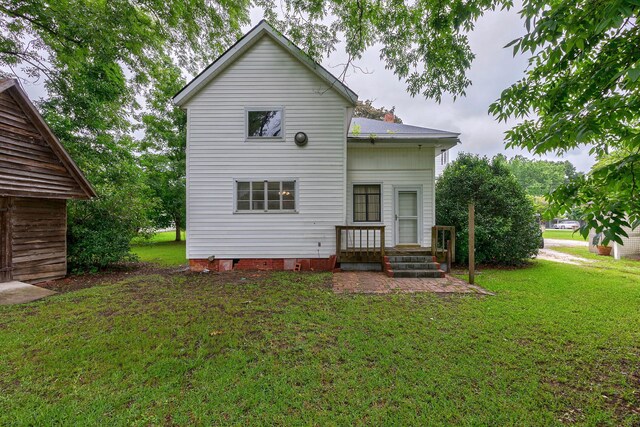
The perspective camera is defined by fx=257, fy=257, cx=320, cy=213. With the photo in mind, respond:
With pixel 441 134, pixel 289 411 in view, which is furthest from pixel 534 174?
pixel 289 411

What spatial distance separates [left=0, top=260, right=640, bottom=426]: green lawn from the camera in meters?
2.31

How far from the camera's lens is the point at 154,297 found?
5609mm

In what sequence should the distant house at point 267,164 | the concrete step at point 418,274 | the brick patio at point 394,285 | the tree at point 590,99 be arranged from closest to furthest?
the tree at point 590,99
the brick patio at point 394,285
the concrete step at point 418,274
the distant house at point 267,164

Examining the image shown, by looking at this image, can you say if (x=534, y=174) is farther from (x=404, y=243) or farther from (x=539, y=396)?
(x=539, y=396)

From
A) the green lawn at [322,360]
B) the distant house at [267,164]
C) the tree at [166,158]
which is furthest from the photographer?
the tree at [166,158]

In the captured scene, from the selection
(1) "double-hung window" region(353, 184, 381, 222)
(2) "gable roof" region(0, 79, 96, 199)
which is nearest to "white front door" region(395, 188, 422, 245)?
(1) "double-hung window" region(353, 184, 381, 222)

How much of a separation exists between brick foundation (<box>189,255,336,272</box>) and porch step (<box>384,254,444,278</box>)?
6.03 feet

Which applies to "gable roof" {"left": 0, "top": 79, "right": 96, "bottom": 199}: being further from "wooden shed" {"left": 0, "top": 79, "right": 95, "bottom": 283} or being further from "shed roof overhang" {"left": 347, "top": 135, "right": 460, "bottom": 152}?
"shed roof overhang" {"left": 347, "top": 135, "right": 460, "bottom": 152}

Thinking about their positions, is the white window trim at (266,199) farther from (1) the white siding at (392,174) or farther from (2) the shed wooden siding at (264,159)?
(1) the white siding at (392,174)

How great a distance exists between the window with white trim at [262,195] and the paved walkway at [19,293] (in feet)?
16.1

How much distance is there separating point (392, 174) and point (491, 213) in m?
4.04

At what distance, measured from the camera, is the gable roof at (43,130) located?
6.73 meters

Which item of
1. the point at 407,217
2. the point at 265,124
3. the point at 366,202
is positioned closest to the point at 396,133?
the point at 366,202

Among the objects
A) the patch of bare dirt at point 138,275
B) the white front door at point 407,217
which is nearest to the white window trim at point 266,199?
the patch of bare dirt at point 138,275
